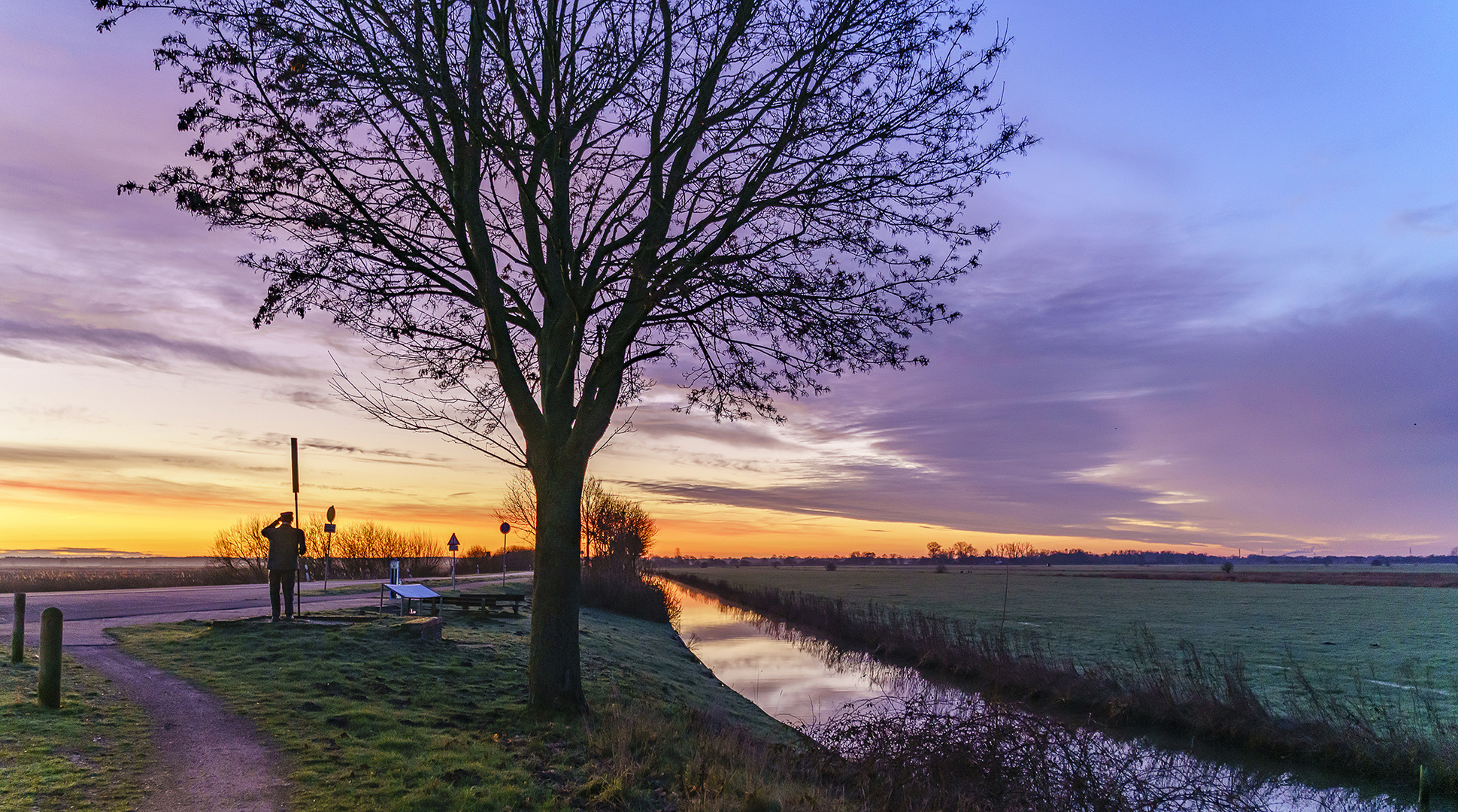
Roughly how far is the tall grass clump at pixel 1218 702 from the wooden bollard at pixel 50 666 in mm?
11827

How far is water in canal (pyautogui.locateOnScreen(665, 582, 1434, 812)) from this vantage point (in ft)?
49.1

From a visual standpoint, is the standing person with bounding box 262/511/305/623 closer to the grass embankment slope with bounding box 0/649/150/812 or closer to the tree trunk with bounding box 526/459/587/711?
the grass embankment slope with bounding box 0/649/150/812

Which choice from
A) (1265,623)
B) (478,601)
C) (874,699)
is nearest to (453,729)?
(874,699)

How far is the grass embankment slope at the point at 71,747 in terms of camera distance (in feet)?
24.9

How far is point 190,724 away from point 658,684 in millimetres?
9990

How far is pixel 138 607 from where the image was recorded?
69.9 ft

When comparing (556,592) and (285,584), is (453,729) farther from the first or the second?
(285,584)

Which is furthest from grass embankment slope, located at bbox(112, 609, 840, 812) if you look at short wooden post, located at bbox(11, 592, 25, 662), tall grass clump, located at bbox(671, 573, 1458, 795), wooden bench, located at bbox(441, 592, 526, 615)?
wooden bench, located at bbox(441, 592, 526, 615)

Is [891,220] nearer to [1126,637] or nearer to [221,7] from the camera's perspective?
[221,7]

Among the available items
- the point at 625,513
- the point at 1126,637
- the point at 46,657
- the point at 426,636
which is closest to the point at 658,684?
the point at 426,636

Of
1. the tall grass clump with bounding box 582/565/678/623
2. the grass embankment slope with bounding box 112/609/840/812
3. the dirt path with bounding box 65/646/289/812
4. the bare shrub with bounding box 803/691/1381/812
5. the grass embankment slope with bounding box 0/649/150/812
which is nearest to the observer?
the grass embankment slope with bounding box 0/649/150/812

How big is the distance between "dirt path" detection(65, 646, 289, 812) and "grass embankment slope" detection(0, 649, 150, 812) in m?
0.18

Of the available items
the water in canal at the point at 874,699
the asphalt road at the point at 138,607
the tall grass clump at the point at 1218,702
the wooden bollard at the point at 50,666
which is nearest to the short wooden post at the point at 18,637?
the asphalt road at the point at 138,607

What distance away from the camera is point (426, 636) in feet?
53.2
